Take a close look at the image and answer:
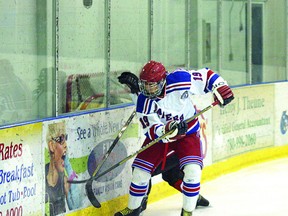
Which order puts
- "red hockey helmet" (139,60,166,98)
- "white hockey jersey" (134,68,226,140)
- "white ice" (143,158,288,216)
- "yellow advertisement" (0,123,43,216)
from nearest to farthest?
"yellow advertisement" (0,123,43,216) → "red hockey helmet" (139,60,166,98) → "white hockey jersey" (134,68,226,140) → "white ice" (143,158,288,216)

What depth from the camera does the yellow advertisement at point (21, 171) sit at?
4766mm

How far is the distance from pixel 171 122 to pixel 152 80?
0.92ft

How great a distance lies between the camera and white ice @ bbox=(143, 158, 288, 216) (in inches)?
239

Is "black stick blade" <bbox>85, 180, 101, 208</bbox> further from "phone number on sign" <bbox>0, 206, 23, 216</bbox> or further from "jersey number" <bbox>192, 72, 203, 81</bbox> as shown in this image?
"jersey number" <bbox>192, 72, 203, 81</bbox>

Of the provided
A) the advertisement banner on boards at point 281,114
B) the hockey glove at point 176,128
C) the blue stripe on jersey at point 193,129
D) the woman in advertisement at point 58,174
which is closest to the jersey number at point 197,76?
the blue stripe on jersey at point 193,129

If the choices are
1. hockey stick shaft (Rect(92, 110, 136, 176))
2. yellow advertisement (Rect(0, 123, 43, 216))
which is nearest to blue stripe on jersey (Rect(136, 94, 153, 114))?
hockey stick shaft (Rect(92, 110, 136, 176))

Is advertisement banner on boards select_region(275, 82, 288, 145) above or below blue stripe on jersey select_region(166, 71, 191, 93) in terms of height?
below

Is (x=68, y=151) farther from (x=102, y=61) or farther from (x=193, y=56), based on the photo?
(x=193, y=56)

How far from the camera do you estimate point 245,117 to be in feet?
26.0

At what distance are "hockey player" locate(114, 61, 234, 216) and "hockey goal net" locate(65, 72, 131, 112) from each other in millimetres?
470

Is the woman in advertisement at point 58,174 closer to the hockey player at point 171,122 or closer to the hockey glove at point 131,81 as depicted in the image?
the hockey player at point 171,122

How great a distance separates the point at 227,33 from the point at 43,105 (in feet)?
10.1

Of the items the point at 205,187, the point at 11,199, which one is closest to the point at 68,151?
the point at 11,199

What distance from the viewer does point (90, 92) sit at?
5.93 m
